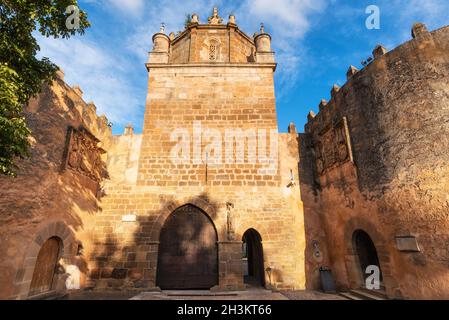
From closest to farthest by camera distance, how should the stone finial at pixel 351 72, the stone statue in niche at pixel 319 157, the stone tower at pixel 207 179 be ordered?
1. the stone finial at pixel 351 72
2. the stone tower at pixel 207 179
3. the stone statue in niche at pixel 319 157

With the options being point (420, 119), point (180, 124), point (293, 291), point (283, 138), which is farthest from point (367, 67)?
point (293, 291)

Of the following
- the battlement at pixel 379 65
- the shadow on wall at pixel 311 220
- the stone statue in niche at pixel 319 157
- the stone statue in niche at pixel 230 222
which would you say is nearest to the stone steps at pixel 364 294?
the shadow on wall at pixel 311 220

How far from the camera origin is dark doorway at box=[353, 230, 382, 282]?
631 cm

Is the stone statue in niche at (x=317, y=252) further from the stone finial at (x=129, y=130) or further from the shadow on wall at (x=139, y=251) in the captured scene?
the stone finial at (x=129, y=130)

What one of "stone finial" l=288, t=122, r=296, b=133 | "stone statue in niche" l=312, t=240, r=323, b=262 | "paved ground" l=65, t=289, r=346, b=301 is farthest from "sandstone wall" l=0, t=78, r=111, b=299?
"stone finial" l=288, t=122, r=296, b=133

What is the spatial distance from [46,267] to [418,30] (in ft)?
35.9

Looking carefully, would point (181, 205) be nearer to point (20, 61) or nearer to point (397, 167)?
point (20, 61)

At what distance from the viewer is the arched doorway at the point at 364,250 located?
630 centimetres

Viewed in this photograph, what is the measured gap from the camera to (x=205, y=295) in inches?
245

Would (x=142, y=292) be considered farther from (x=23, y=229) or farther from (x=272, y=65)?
(x=272, y=65)

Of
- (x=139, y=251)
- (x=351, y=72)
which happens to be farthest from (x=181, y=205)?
(x=351, y=72)

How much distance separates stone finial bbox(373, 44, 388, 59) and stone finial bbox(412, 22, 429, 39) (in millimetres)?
635

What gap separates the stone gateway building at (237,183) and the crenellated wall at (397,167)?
0.10 feet

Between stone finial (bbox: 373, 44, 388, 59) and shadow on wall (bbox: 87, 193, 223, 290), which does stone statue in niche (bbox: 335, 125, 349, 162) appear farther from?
shadow on wall (bbox: 87, 193, 223, 290)
